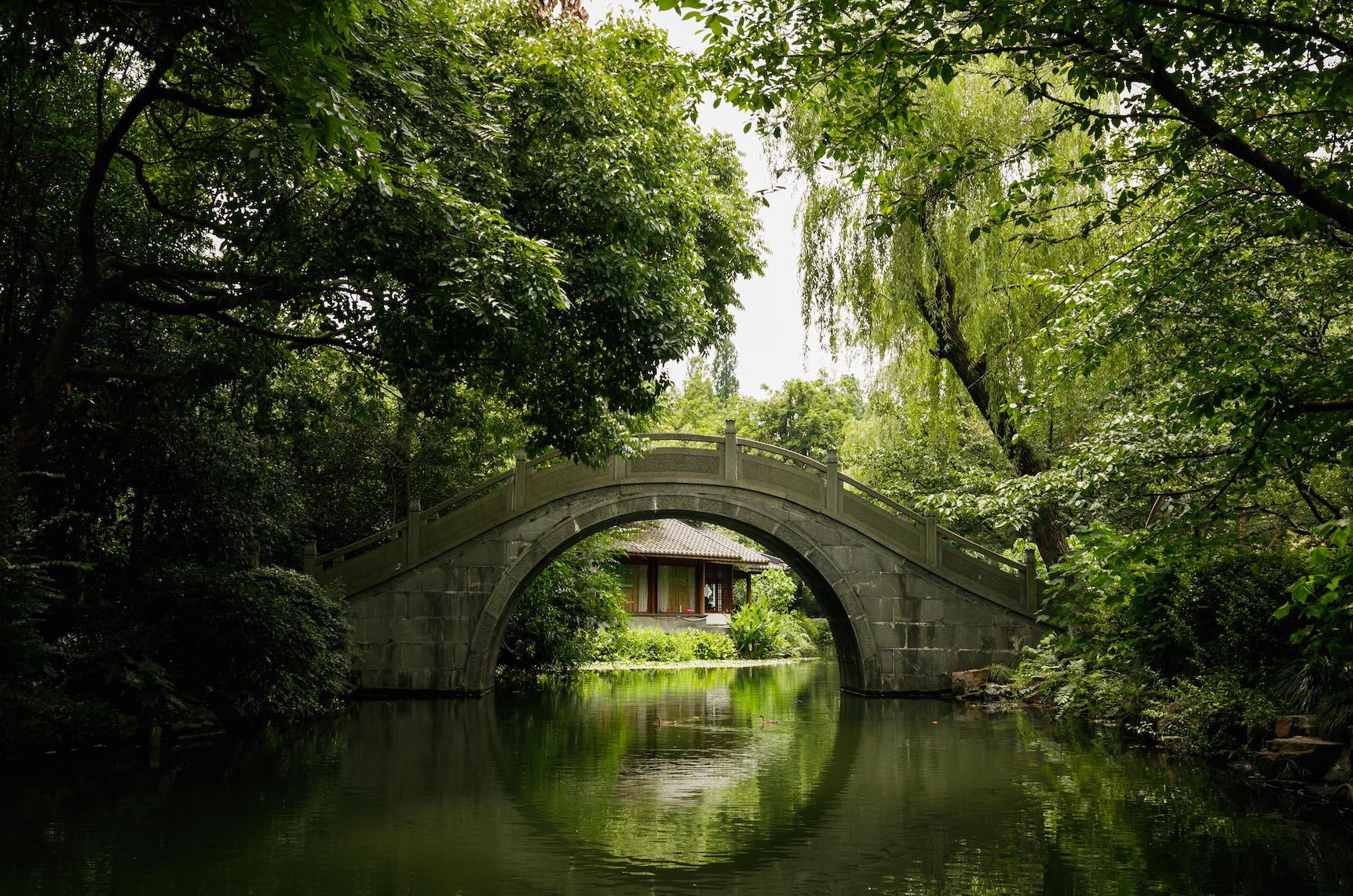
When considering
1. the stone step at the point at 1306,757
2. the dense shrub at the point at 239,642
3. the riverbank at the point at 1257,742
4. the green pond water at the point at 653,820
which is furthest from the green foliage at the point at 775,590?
the stone step at the point at 1306,757

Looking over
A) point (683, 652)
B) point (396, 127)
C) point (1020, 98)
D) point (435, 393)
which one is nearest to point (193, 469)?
point (435, 393)

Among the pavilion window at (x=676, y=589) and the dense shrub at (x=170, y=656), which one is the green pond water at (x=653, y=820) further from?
the pavilion window at (x=676, y=589)

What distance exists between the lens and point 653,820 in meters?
6.75

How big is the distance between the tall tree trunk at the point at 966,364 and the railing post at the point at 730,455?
343 cm

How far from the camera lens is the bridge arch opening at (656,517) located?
15633 mm

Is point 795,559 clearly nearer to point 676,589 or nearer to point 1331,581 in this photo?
point 1331,581

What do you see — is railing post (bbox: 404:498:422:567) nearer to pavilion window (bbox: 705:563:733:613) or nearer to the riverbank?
the riverbank

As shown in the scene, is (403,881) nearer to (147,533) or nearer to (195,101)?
(195,101)

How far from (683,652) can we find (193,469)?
17.6 m

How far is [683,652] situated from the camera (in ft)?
88.2

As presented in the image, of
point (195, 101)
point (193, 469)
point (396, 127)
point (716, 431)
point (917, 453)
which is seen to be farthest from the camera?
point (716, 431)

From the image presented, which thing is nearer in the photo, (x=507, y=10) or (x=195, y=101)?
(x=195, y=101)

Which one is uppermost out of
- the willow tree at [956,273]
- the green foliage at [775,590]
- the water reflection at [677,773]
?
the willow tree at [956,273]

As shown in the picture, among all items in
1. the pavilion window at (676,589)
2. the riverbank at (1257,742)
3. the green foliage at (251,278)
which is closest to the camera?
the riverbank at (1257,742)
